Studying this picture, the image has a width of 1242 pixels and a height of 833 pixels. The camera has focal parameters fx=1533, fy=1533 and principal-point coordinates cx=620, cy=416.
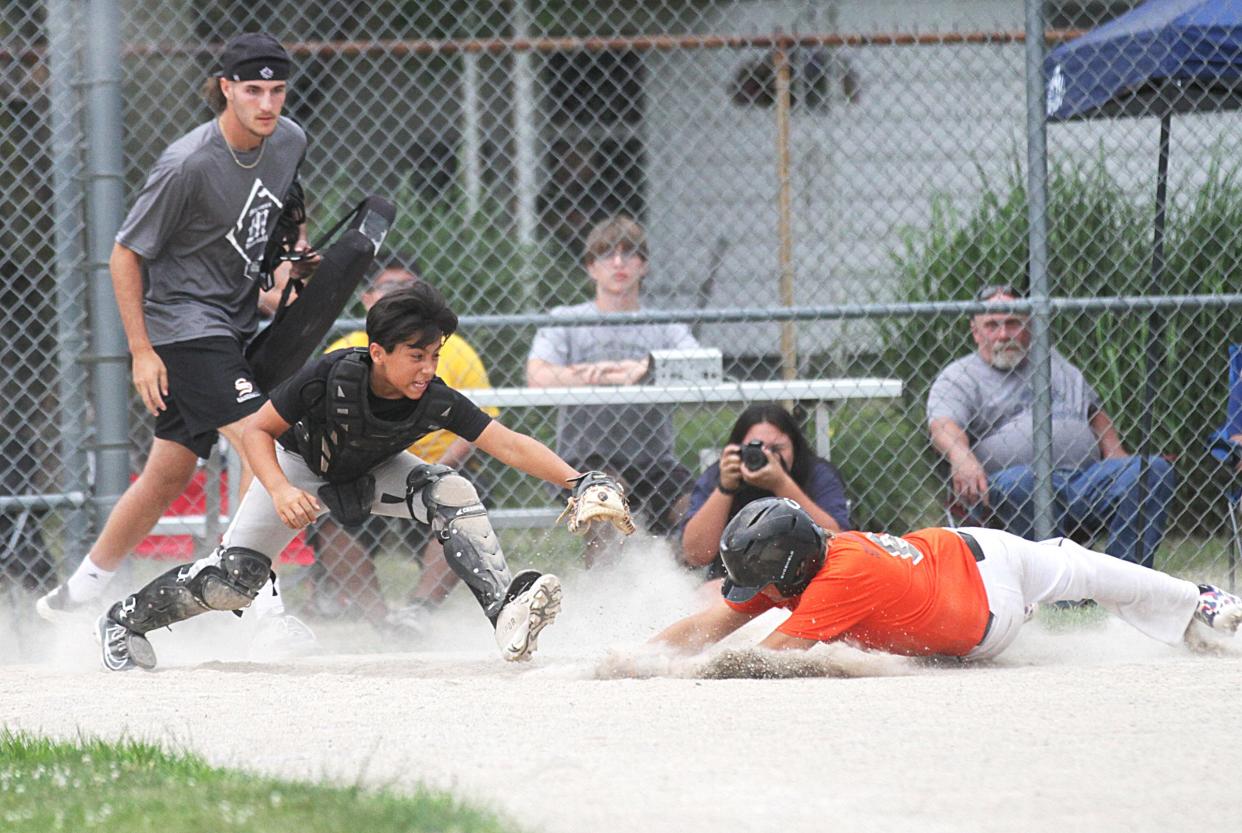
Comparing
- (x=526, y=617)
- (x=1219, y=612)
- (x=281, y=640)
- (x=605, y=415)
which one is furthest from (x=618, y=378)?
(x=1219, y=612)

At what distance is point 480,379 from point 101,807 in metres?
3.63

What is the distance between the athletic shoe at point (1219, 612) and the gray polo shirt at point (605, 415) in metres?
2.27

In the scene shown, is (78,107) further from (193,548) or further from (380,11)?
(380,11)

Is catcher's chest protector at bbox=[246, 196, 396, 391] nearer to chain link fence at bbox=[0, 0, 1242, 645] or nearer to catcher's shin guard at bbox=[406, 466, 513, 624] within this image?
chain link fence at bbox=[0, 0, 1242, 645]

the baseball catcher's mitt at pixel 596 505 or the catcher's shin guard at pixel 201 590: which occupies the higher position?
the baseball catcher's mitt at pixel 596 505

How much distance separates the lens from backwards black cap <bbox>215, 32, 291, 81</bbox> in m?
4.81

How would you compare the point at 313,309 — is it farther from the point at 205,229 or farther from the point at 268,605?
the point at 268,605

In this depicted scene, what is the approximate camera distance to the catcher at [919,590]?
4.25 m

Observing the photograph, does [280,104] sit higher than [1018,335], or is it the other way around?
[280,104]

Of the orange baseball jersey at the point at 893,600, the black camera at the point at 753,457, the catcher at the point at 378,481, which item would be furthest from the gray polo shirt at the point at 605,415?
the orange baseball jersey at the point at 893,600

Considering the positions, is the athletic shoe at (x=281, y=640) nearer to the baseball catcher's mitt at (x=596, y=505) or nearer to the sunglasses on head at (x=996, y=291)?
the baseball catcher's mitt at (x=596, y=505)

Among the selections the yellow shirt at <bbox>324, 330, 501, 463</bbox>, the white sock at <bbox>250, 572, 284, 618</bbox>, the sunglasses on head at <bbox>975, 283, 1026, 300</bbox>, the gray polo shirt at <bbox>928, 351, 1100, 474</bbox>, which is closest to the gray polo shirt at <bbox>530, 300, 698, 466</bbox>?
the yellow shirt at <bbox>324, 330, 501, 463</bbox>

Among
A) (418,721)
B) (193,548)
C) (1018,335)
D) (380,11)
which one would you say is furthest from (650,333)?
(380,11)

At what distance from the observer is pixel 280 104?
4.89m
